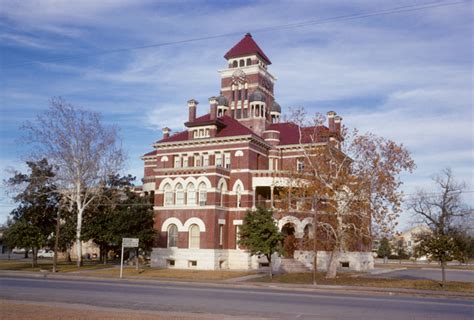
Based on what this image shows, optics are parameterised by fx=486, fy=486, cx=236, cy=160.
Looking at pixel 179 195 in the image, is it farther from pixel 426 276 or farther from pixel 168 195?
pixel 426 276

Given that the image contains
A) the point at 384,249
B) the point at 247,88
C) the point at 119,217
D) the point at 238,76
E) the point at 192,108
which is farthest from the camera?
the point at 384,249

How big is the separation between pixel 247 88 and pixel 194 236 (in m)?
22.7

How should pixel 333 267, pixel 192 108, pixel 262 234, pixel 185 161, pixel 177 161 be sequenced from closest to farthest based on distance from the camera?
1. pixel 333 267
2. pixel 262 234
3. pixel 185 161
4. pixel 177 161
5. pixel 192 108

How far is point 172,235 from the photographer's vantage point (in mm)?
52188

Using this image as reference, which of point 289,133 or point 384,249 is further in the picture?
point 384,249

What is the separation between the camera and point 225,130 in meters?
55.7

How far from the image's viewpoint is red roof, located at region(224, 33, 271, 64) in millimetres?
65012

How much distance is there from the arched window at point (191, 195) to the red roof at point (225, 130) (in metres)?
6.82

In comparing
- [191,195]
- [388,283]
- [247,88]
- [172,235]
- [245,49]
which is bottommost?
[388,283]

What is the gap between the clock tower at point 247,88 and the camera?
200ft

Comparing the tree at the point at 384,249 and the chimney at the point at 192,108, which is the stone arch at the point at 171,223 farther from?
the tree at the point at 384,249

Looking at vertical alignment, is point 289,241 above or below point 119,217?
below

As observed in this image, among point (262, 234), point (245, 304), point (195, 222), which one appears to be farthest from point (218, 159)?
point (245, 304)

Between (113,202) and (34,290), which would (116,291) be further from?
(113,202)
